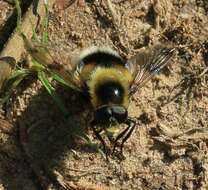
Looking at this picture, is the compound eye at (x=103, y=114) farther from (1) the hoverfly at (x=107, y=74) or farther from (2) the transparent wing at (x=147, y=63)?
(2) the transparent wing at (x=147, y=63)

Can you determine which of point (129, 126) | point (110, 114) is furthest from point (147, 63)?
point (110, 114)

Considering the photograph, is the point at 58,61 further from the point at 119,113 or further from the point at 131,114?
the point at 131,114

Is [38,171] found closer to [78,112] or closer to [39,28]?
[78,112]

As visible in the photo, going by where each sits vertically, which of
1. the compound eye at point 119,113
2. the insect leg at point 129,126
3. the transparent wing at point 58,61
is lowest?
the insect leg at point 129,126

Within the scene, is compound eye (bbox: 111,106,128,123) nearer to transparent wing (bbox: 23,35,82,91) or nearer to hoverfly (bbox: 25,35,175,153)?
hoverfly (bbox: 25,35,175,153)

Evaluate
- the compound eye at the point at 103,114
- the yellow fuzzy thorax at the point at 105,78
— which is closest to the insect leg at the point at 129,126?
the yellow fuzzy thorax at the point at 105,78

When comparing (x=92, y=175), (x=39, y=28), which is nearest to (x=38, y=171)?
(x=92, y=175)

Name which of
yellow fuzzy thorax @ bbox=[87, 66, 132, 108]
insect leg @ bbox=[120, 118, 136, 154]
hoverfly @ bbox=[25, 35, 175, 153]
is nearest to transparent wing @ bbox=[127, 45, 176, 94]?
hoverfly @ bbox=[25, 35, 175, 153]
